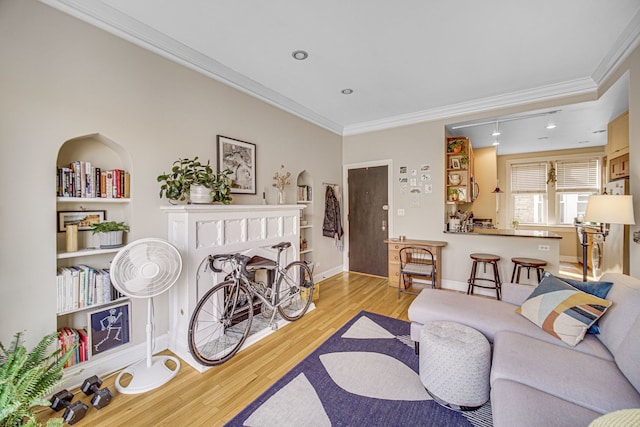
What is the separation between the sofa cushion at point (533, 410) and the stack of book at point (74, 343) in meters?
2.75

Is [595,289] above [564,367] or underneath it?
above

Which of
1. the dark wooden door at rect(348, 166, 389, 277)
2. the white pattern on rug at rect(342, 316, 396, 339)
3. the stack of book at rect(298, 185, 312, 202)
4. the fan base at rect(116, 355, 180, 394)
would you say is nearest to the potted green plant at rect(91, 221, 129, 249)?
the fan base at rect(116, 355, 180, 394)

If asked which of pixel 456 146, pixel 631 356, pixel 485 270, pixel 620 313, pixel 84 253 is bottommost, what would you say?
pixel 485 270

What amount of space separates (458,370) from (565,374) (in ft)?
1.73

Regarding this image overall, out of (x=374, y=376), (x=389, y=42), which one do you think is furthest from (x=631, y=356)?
(x=389, y=42)

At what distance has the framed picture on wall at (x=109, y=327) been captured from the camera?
206 cm

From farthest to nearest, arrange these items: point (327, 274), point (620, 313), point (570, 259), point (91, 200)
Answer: point (570, 259), point (327, 274), point (91, 200), point (620, 313)

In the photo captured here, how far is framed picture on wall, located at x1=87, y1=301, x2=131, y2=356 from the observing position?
2.06 meters

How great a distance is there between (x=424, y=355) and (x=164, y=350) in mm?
2314

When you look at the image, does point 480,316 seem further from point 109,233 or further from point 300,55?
point 109,233

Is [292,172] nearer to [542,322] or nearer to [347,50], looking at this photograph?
[347,50]

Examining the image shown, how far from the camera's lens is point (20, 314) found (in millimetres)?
1749

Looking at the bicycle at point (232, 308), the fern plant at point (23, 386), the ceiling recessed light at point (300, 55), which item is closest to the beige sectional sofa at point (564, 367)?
the bicycle at point (232, 308)

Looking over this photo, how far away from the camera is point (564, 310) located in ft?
5.83
